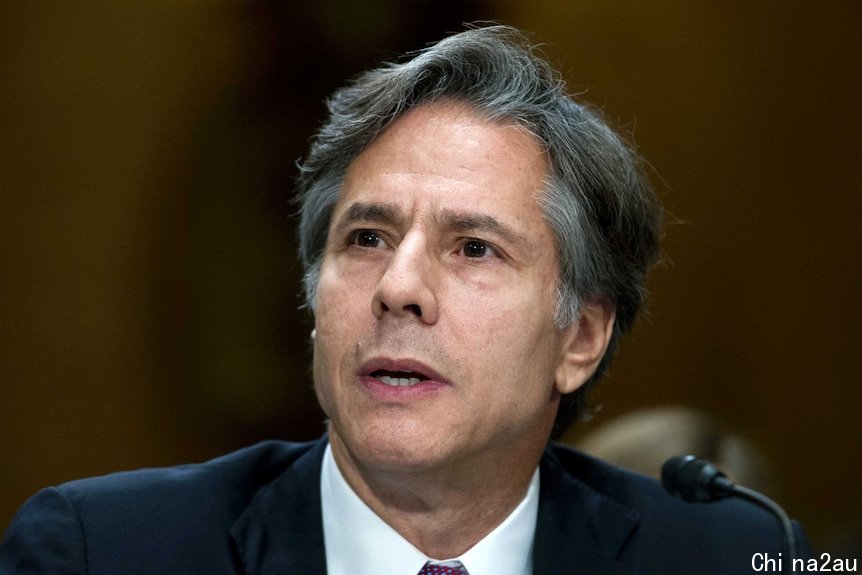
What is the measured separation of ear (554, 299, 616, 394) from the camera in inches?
95.8

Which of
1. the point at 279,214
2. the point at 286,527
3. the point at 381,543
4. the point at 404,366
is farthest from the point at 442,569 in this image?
the point at 279,214

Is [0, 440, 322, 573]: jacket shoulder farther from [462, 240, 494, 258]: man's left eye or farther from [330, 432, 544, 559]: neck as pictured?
[462, 240, 494, 258]: man's left eye

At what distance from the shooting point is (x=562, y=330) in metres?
2.37

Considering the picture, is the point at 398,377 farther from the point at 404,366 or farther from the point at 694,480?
the point at 694,480

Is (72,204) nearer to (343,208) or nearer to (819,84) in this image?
(343,208)

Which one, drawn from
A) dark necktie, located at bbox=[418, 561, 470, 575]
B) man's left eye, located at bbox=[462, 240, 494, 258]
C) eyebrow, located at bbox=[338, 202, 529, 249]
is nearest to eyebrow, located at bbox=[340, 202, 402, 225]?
eyebrow, located at bbox=[338, 202, 529, 249]

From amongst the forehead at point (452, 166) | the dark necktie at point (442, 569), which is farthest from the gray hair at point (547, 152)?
the dark necktie at point (442, 569)

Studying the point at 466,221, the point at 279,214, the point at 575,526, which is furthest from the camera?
the point at 279,214

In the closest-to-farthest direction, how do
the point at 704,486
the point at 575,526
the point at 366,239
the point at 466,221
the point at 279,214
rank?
1. the point at 704,486
2. the point at 466,221
3. the point at 366,239
4. the point at 575,526
5. the point at 279,214

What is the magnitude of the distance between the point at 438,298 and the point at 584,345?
0.48 m

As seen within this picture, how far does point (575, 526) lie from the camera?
2498 millimetres

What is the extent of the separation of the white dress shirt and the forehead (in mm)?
562

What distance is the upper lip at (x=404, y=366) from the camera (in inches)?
82.4

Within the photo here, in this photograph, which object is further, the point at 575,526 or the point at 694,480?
the point at 575,526
